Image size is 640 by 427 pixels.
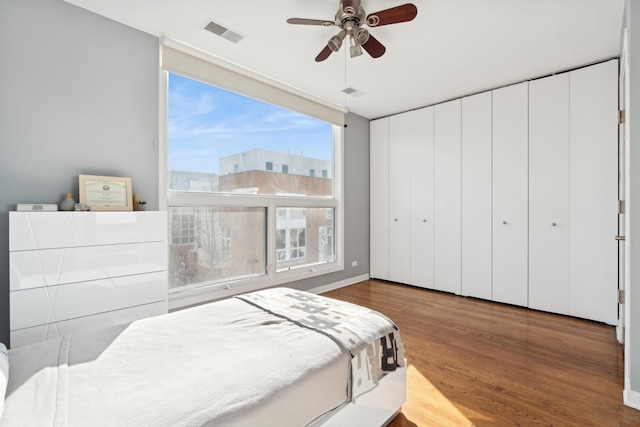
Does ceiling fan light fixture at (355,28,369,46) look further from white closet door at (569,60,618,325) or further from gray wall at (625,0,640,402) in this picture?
white closet door at (569,60,618,325)

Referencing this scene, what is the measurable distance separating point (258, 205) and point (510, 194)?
10.1ft

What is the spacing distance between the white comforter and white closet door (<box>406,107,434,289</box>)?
3.33 metres

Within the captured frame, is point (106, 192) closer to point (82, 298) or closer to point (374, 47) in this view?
point (82, 298)

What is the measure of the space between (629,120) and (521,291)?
2.40 meters

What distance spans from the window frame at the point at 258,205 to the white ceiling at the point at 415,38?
62 centimetres

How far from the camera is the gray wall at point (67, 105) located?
2102mm

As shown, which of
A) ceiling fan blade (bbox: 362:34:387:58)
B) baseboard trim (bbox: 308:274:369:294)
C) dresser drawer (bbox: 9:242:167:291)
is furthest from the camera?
baseboard trim (bbox: 308:274:369:294)

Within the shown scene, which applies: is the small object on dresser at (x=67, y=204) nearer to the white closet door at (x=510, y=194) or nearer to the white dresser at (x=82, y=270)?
the white dresser at (x=82, y=270)

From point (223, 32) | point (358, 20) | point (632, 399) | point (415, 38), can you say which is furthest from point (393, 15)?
point (632, 399)

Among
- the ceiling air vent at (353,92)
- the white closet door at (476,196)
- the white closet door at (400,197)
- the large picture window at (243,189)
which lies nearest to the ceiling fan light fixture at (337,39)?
the large picture window at (243,189)

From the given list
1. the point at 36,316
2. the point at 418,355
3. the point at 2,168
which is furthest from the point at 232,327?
the point at 2,168

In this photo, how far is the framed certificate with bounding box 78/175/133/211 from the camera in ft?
7.49

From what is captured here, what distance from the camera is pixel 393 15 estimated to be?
2002mm


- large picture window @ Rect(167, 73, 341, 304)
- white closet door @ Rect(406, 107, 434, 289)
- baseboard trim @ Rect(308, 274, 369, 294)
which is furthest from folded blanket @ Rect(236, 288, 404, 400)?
white closet door @ Rect(406, 107, 434, 289)
